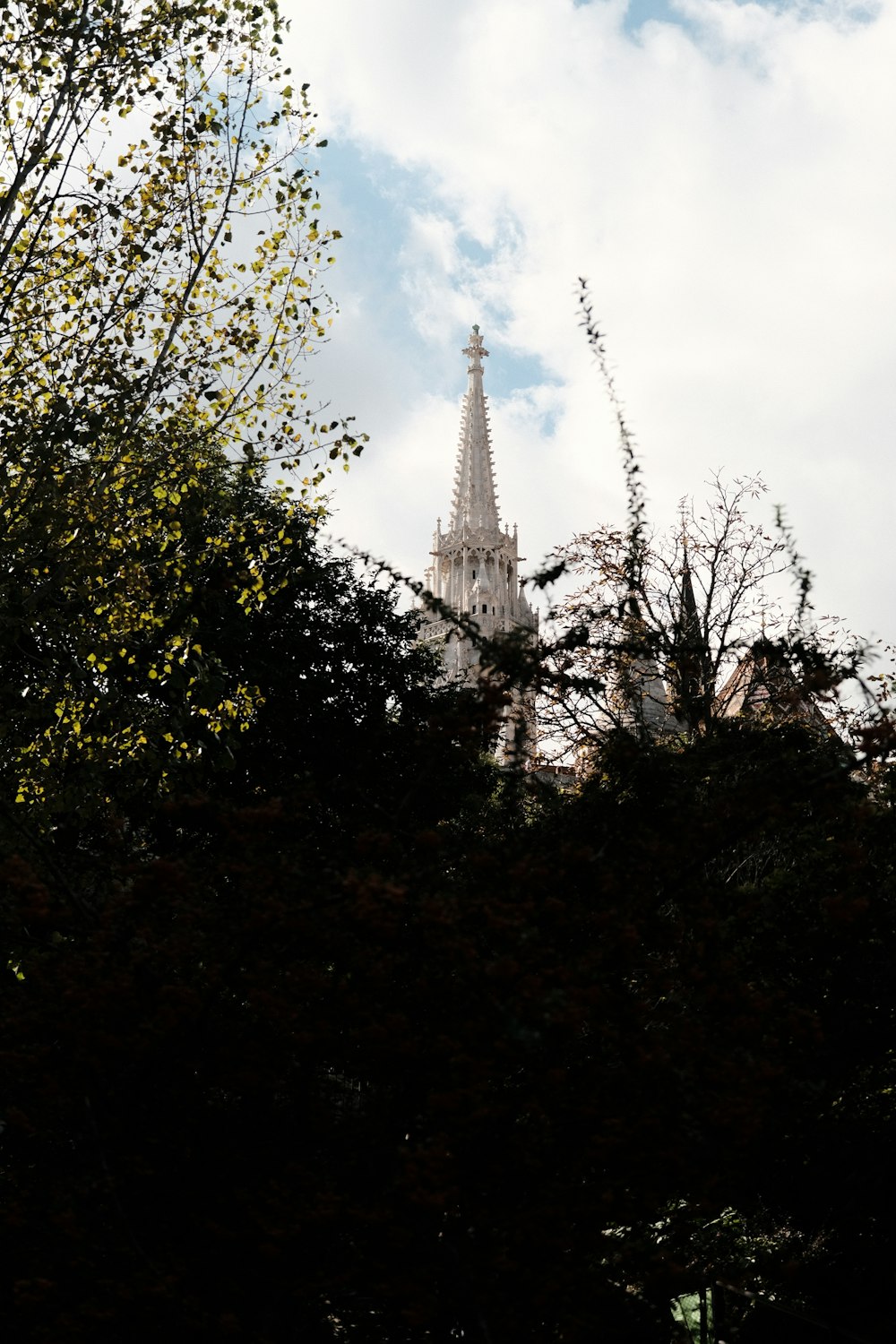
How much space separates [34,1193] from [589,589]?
42.6 ft

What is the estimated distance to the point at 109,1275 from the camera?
5.50 meters

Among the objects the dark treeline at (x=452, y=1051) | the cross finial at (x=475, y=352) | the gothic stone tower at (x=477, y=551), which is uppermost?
the cross finial at (x=475, y=352)

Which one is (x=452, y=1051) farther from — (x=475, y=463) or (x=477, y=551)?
(x=475, y=463)

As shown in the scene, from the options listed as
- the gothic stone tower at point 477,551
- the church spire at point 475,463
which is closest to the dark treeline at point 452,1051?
the gothic stone tower at point 477,551

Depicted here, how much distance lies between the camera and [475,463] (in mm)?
77062

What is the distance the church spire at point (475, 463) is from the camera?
74.5 metres

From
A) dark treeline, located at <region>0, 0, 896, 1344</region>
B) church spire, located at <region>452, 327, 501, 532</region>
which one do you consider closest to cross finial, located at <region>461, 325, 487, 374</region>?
church spire, located at <region>452, 327, 501, 532</region>

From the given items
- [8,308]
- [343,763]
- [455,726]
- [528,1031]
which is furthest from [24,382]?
[528,1031]

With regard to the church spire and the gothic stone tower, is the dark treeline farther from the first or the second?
the church spire

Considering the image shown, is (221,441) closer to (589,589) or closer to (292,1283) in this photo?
(589,589)

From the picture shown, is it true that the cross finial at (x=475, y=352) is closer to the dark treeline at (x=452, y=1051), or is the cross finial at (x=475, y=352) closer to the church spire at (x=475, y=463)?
the church spire at (x=475, y=463)

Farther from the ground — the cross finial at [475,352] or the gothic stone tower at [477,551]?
the cross finial at [475,352]

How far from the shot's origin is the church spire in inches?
2933

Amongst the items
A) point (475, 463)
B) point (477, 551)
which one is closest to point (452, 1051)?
point (477, 551)
